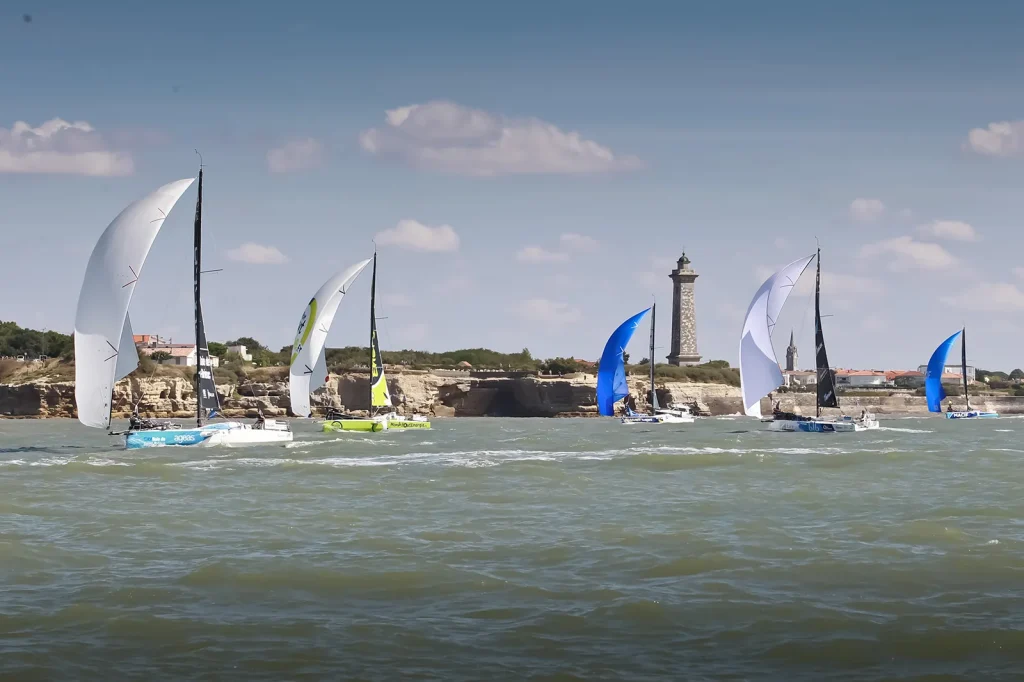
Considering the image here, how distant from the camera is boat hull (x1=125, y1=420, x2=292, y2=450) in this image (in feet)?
133

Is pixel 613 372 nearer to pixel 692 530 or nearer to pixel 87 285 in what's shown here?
pixel 87 285

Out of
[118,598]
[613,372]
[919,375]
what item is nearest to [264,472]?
[118,598]

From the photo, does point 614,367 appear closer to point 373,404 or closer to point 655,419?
point 655,419

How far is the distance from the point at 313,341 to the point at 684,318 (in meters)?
74.6

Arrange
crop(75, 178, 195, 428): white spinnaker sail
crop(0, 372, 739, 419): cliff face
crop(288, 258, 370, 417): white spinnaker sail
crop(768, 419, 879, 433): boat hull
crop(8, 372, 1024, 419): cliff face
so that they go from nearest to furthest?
crop(75, 178, 195, 428): white spinnaker sail < crop(288, 258, 370, 417): white spinnaker sail < crop(768, 419, 879, 433): boat hull < crop(0, 372, 739, 419): cliff face < crop(8, 372, 1024, 419): cliff face

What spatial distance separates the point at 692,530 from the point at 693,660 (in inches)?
341

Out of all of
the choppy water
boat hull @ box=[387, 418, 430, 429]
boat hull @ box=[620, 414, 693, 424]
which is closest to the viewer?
the choppy water

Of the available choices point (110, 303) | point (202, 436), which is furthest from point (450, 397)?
point (110, 303)

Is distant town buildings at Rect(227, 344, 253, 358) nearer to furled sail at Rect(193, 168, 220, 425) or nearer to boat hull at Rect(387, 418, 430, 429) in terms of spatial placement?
boat hull at Rect(387, 418, 430, 429)

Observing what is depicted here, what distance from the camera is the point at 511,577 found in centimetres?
1492

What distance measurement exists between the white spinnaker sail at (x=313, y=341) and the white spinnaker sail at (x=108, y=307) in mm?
17351

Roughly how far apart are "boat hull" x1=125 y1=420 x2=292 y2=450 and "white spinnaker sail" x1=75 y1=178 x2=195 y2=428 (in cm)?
379

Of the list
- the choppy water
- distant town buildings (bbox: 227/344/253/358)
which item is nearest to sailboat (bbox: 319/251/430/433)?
the choppy water

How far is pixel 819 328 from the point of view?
57.3 m
